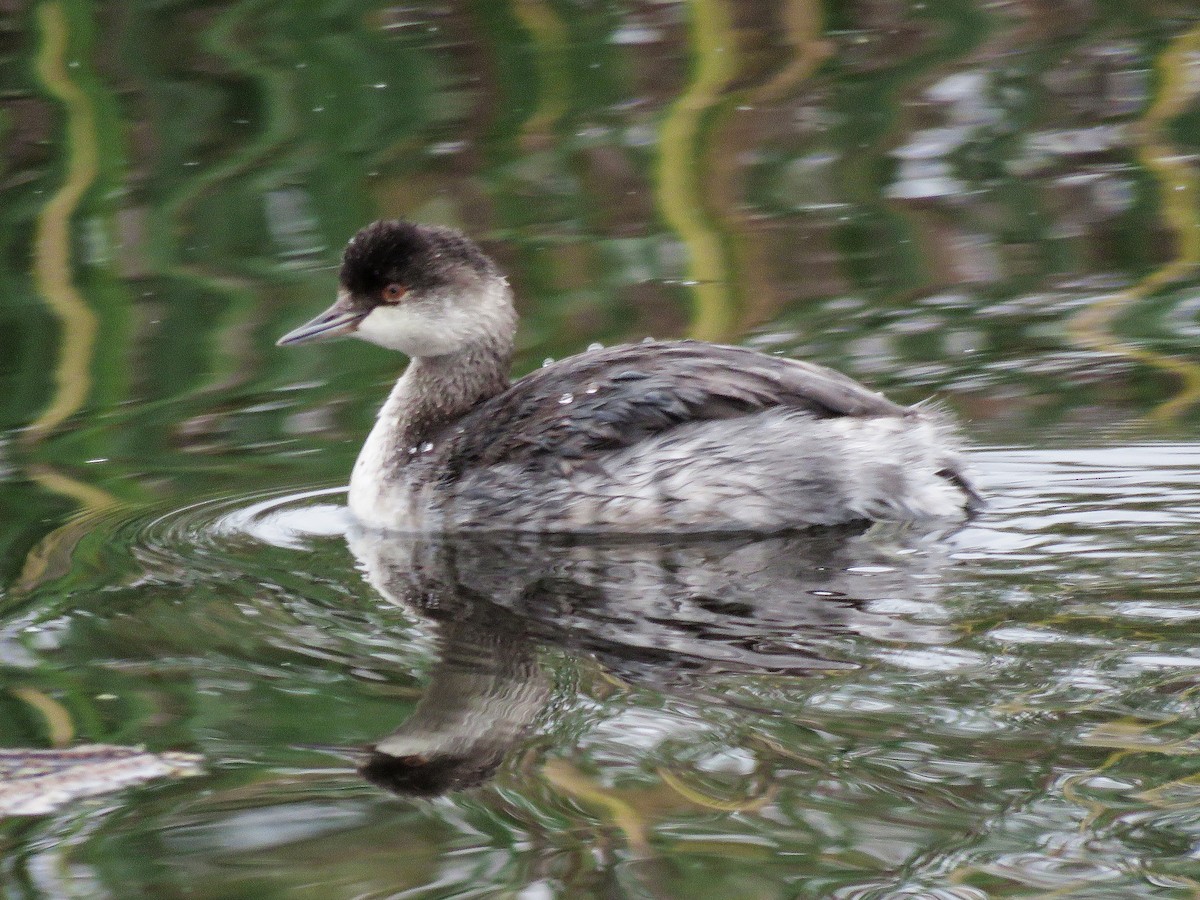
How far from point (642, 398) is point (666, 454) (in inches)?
6.7

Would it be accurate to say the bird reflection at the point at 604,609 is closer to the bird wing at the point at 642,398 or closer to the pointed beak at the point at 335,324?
the bird wing at the point at 642,398

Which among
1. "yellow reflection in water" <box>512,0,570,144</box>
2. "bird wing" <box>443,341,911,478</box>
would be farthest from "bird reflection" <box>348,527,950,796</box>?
"yellow reflection in water" <box>512,0,570,144</box>

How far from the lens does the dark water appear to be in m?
3.78

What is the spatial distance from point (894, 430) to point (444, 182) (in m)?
4.04

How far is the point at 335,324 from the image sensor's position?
6324 millimetres

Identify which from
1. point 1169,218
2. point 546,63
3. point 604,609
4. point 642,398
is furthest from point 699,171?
point 604,609

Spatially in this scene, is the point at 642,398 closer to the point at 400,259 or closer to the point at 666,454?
the point at 666,454

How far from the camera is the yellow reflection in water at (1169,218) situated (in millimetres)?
6824

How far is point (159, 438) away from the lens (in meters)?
6.87

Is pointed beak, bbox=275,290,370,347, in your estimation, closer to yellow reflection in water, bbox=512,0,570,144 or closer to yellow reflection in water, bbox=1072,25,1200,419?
yellow reflection in water, bbox=1072,25,1200,419

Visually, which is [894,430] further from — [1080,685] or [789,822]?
[789,822]

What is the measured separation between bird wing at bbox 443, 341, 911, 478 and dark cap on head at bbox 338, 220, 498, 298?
50 centimetres

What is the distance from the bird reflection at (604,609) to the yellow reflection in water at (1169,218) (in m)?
1.56

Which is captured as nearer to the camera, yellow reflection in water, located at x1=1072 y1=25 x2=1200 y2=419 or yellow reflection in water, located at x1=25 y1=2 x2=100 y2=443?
yellow reflection in water, located at x1=1072 y1=25 x2=1200 y2=419
